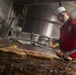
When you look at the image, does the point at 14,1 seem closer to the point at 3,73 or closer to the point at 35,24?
the point at 35,24

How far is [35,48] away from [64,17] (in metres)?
1.19

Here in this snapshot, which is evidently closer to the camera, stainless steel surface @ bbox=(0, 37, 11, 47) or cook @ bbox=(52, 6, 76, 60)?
stainless steel surface @ bbox=(0, 37, 11, 47)


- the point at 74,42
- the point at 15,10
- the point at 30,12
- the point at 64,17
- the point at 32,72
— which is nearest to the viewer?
the point at 32,72

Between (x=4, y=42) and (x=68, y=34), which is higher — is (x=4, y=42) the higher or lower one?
the lower one

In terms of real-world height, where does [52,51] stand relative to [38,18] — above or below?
below

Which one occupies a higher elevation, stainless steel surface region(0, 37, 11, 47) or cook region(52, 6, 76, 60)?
cook region(52, 6, 76, 60)

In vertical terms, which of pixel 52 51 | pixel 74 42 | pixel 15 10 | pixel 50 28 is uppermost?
pixel 15 10

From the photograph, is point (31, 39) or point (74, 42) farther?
point (31, 39)

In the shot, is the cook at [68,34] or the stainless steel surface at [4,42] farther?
the cook at [68,34]

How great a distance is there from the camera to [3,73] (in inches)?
59.7

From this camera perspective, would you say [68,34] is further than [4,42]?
Yes

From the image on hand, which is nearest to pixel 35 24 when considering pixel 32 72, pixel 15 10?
pixel 15 10

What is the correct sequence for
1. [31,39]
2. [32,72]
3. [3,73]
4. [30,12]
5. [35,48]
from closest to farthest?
[3,73]
[32,72]
[35,48]
[31,39]
[30,12]

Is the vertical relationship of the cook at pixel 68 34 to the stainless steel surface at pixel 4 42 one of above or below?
above
